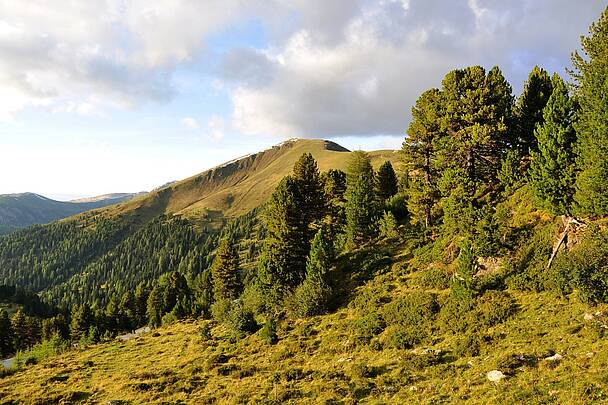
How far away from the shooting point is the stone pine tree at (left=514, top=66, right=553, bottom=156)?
120 ft

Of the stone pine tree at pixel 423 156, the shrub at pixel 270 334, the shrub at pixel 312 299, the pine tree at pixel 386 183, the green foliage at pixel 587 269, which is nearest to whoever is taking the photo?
the green foliage at pixel 587 269

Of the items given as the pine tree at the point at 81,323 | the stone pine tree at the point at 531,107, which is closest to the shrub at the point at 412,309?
the stone pine tree at the point at 531,107

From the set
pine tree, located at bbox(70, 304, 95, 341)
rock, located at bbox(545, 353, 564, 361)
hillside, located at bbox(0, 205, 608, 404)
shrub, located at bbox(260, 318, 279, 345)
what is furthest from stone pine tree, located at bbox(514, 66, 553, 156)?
pine tree, located at bbox(70, 304, 95, 341)

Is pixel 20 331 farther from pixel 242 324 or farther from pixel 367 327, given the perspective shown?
pixel 367 327

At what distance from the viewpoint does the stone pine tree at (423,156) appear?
42.8 m

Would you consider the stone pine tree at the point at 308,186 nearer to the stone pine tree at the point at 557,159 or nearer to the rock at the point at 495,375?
the stone pine tree at the point at 557,159

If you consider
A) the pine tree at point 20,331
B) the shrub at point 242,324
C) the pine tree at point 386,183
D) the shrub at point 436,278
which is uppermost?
the pine tree at point 386,183

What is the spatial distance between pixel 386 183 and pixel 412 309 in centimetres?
4447

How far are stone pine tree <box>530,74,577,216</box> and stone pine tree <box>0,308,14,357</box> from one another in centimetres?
10761

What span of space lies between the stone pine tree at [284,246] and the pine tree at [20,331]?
78208 millimetres

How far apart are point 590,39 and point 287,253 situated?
1471 inches

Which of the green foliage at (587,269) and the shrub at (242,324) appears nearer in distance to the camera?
the green foliage at (587,269)

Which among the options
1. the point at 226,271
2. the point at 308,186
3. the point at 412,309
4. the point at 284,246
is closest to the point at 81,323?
the point at 226,271

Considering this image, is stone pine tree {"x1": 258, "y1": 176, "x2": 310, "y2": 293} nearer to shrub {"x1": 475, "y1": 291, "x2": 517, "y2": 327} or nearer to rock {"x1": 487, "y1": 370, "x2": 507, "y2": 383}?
shrub {"x1": 475, "y1": 291, "x2": 517, "y2": 327}
